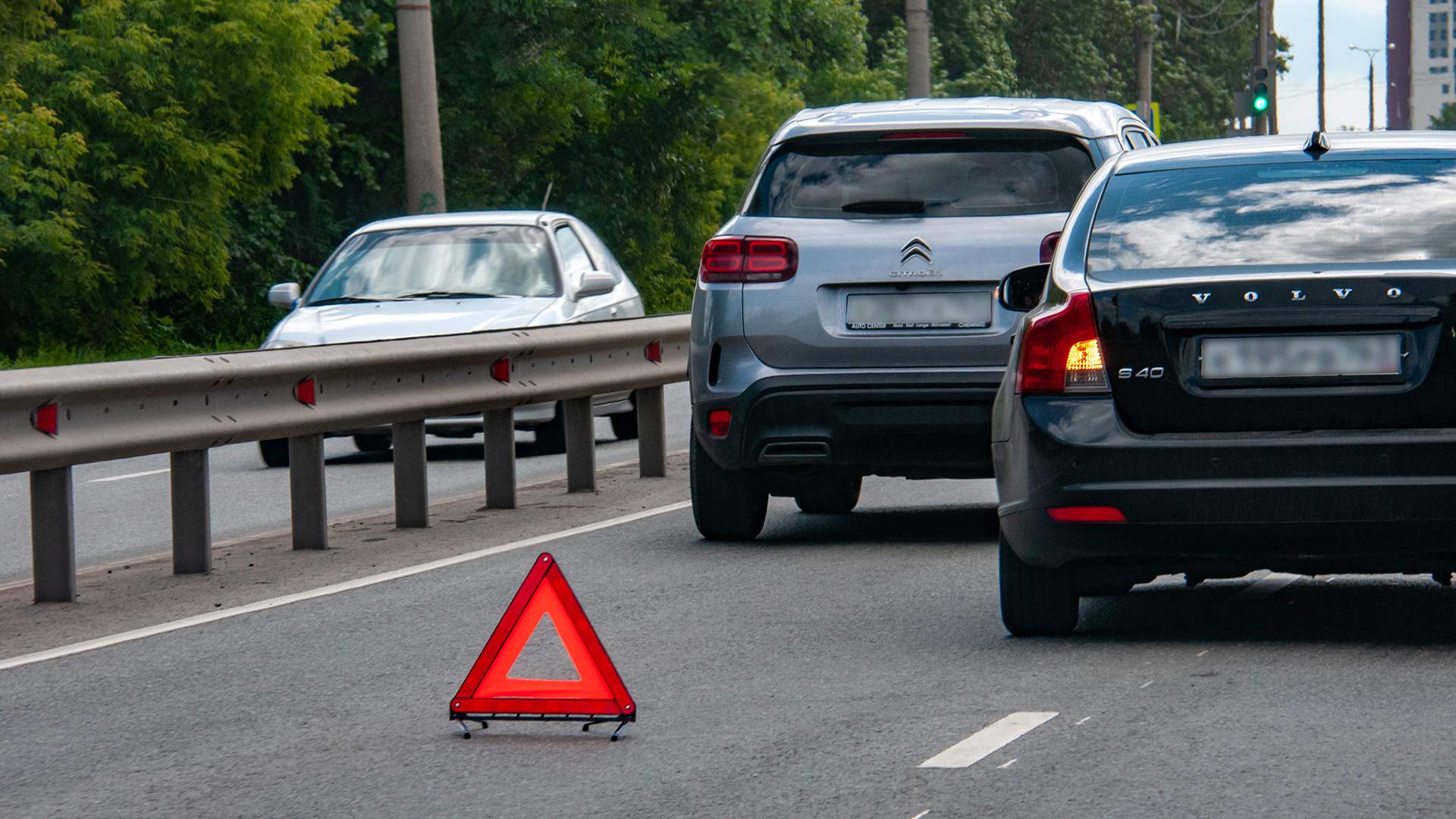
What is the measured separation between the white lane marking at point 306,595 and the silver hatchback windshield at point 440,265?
4285 millimetres

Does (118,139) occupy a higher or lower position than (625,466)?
higher

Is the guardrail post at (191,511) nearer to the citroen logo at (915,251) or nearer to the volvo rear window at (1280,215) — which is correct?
the citroen logo at (915,251)

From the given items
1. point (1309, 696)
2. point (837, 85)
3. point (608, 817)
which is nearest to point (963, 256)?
point (1309, 696)

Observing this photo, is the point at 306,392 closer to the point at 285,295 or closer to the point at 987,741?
the point at 285,295

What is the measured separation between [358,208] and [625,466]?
21260 mm

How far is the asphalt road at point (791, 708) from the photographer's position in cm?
560

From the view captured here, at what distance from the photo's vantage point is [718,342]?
32.7ft

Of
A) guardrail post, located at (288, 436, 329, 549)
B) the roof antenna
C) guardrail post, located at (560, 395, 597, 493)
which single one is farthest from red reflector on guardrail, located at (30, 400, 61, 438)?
the roof antenna

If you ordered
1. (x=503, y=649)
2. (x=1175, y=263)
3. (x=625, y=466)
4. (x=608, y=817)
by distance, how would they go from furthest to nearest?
(x=625, y=466)
(x=1175, y=263)
(x=503, y=649)
(x=608, y=817)

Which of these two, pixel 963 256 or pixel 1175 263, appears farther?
pixel 963 256

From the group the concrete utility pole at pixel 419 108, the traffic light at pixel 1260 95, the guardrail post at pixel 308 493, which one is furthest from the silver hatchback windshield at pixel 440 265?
the traffic light at pixel 1260 95

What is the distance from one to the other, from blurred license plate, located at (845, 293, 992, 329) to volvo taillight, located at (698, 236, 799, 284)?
1.03ft

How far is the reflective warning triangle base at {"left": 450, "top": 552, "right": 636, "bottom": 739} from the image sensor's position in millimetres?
6363

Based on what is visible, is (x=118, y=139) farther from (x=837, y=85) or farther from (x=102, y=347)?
(x=837, y=85)
